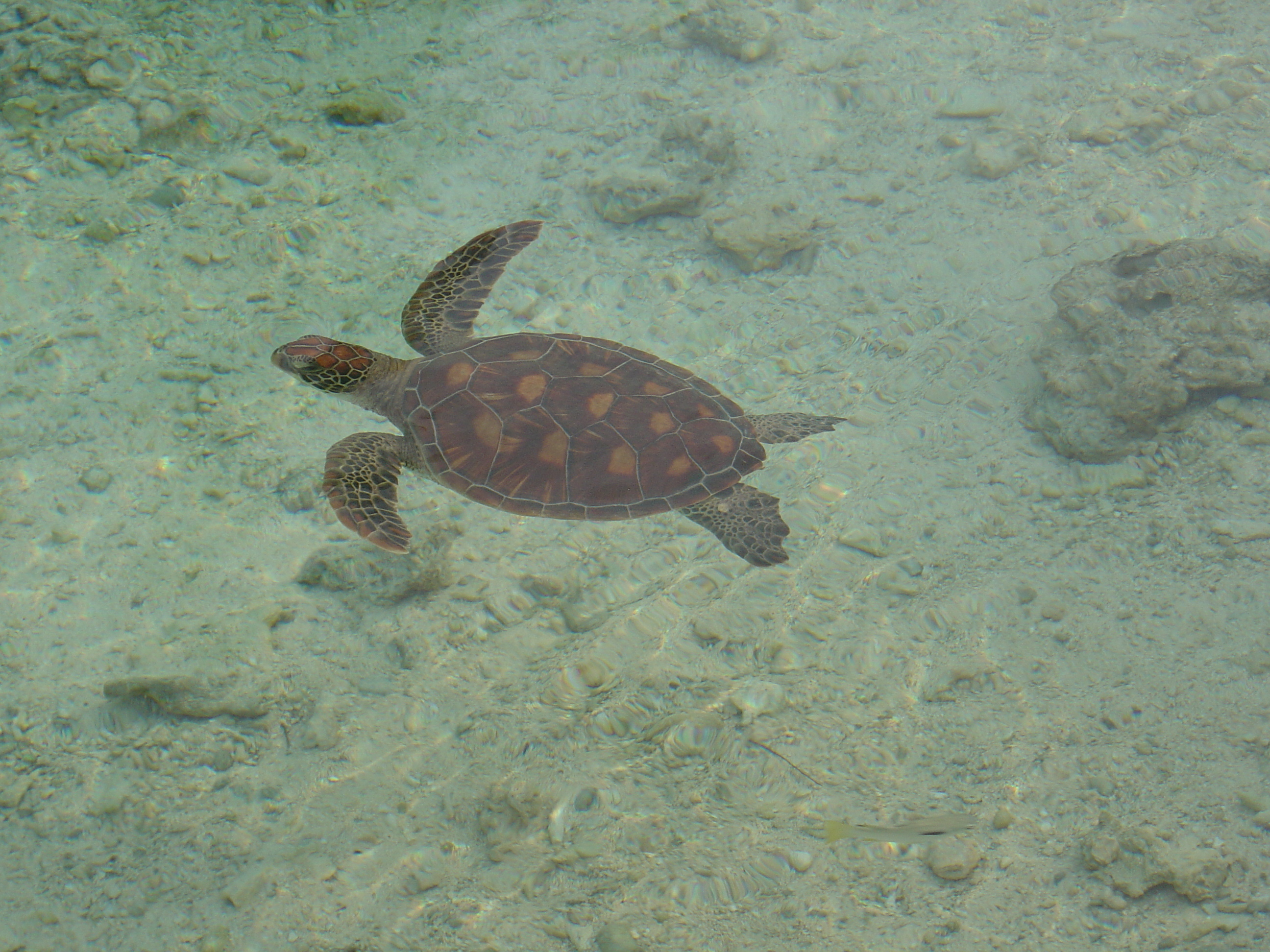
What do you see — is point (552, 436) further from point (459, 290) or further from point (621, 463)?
point (459, 290)

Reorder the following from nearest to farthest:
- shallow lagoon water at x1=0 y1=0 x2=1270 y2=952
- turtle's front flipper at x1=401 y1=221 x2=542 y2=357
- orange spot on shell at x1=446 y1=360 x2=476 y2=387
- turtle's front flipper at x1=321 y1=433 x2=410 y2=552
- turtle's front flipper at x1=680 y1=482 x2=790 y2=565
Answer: shallow lagoon water at x1=0 y1=0 x2=1270 y2=952 → turtle's front flipper at x1=321 y1=433 x2=410 y2=552 → turtle's front flipper at x1=680 y1=482 x2=790 y2=565 → orange spot on shell at x1=446 y1=360 x2=476 y2=387 → turtle's front flipper at x1=401 y1=221 x2=542 y2=357

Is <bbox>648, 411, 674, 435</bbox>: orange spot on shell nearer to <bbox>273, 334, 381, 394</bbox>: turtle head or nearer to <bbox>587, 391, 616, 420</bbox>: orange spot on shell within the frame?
<bbox>587, 391, 616, 420</bbox>: orange spot on shell

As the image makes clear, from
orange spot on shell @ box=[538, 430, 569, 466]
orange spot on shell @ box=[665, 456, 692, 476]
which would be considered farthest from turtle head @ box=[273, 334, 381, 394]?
orange spot on shell @ box=[665, 456, 692, 476]

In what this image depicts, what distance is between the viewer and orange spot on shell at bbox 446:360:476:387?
9.74 feet

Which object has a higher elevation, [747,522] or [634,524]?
[747,522]

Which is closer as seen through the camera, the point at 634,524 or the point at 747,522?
the point at 747,522

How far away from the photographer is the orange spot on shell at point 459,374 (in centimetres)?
297

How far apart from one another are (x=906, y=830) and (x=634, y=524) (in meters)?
1.53

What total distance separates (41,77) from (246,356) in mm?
2561

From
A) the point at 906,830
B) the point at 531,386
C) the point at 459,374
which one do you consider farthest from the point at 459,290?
the point at 906,830

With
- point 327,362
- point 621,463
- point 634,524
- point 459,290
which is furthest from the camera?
point 459,290

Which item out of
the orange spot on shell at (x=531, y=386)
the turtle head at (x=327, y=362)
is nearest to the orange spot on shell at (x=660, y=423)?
the orange spot on shell at (x=531, y=386)

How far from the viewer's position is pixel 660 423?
9.53 ft

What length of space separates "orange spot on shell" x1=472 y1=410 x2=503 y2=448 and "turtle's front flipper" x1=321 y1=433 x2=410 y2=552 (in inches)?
14.6
